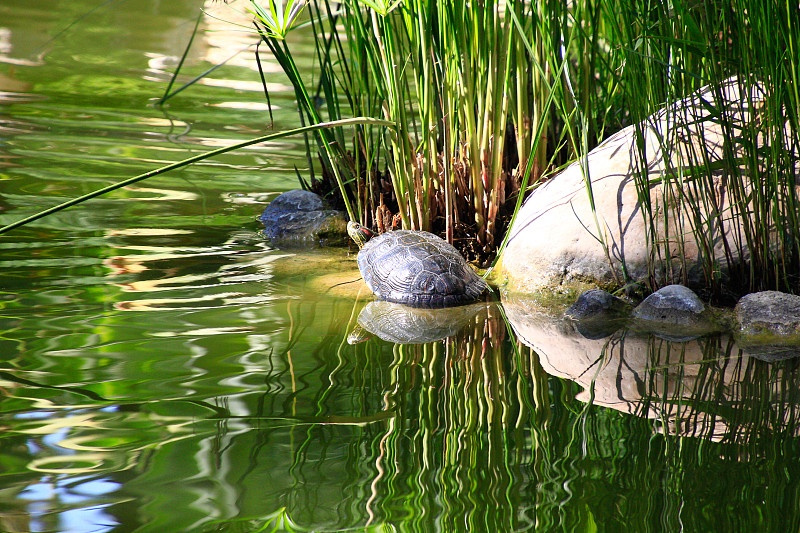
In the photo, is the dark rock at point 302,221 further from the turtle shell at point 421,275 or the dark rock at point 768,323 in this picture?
the dark rock at point 768,323

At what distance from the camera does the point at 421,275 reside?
9.87 feet

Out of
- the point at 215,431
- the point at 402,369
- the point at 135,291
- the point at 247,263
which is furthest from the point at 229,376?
the point at 247,263

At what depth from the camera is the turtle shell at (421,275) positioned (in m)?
2.99

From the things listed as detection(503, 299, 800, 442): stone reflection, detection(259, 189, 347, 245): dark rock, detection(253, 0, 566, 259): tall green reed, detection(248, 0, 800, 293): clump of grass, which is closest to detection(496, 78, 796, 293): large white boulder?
detection(248, 0, 800, 293): clump of grass

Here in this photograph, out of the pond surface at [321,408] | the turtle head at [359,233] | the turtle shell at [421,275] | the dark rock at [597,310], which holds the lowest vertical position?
the pond surface at [321,408]

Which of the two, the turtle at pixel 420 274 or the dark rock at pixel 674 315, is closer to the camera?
the dark rock at pixel 674 315

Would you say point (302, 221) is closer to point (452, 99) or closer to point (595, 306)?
point (452, 99)

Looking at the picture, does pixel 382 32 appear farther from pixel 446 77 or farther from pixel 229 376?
pixel 229 376

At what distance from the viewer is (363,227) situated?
11.8 feet

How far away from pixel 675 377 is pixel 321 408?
1061mm

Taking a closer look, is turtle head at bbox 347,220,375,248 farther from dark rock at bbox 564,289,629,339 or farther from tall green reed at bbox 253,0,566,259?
dark rock at bbox 564,289,629,339

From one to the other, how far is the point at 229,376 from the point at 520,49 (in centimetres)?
189

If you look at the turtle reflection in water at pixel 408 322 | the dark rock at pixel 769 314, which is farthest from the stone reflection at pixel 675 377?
the turtle reflection in water at pixel 408 322

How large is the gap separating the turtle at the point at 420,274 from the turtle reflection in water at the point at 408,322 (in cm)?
4
